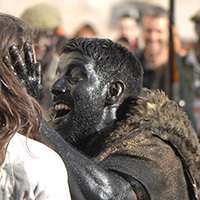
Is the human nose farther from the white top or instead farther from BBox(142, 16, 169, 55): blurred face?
BBox(142, 16, 169, 55): blurred face

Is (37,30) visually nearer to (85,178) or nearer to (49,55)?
(85,178)

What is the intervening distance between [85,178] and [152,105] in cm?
73

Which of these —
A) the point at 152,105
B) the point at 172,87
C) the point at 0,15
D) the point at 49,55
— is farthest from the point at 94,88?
the point at 49,55

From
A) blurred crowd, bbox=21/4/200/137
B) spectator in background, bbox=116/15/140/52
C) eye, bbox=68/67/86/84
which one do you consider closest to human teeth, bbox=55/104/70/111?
eye, bbox=68/67/86/84

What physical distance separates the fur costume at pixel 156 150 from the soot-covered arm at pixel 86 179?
0.42 feet

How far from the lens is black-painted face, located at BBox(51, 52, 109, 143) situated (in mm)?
3293

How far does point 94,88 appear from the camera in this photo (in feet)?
10.9

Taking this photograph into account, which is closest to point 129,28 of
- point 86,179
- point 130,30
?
point 130,30

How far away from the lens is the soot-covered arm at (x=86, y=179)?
2.83 m

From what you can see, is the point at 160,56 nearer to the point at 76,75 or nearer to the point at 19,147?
the point at 76,75

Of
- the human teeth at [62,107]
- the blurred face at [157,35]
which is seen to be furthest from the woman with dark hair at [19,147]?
the blurred face at [157,35]

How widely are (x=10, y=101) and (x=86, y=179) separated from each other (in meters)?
0.81

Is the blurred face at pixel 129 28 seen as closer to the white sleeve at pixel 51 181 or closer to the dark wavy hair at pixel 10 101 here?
the dark wavy hair at pixel 10 101

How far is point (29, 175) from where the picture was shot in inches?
82.0
